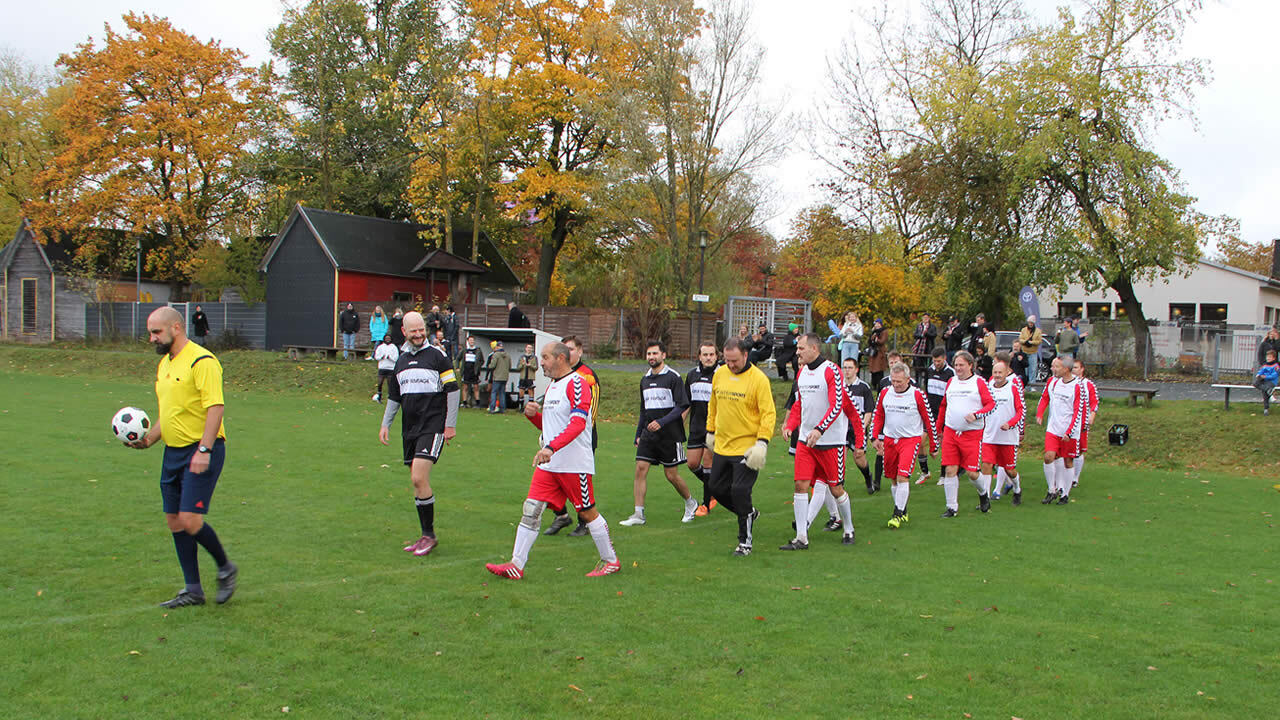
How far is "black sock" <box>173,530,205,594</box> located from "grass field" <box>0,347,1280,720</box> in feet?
0.91

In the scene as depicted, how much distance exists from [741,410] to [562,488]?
6.46 ft

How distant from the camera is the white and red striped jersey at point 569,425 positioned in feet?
24.2

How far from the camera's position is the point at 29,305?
49625mm

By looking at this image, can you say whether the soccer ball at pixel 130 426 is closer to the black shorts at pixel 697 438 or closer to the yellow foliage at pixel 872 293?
the black shorts at pixel 697 438

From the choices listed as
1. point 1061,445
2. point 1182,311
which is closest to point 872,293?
point 1061,445

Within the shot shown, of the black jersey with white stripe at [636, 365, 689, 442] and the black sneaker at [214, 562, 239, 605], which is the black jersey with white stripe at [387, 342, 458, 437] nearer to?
the black sneaker at [214, 562, 239, 605]

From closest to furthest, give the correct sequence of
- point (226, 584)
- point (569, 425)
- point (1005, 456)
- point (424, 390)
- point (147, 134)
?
point (226, 584)
point (569, 425)
point (424, 390)
point (1005, 456)
point (147, 134)

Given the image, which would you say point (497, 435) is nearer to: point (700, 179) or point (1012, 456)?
point (1012, 456)

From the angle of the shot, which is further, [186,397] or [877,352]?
[877,352]

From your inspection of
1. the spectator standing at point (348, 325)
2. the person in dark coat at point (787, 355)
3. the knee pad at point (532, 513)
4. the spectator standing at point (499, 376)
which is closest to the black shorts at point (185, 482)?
the knee pad at point (532, 513)

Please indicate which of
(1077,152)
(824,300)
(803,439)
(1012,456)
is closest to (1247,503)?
(1012,456)

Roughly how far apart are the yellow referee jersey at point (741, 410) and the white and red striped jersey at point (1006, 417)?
4.54 m

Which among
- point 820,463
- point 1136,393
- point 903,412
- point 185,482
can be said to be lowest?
point 820,463

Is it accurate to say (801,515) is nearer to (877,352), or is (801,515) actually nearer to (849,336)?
(877,352)
